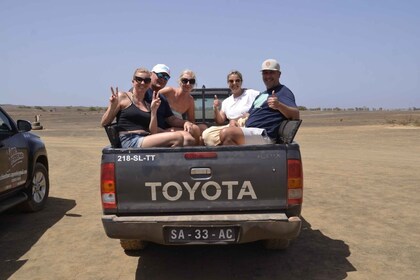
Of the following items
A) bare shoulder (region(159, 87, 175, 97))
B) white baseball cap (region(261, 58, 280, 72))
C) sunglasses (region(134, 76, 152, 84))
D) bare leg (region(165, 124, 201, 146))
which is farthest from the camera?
bare shoulder (region(159, 87, 175, 97))

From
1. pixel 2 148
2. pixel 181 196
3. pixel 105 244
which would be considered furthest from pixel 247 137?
pixel 2 148

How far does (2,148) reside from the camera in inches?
220

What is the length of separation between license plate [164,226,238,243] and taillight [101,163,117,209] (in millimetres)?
599

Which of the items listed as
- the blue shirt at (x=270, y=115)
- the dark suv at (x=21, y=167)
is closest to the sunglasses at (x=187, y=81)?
the blue shirt at (x=270, y=115)

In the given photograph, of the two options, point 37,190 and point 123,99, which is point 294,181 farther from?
point 37,190

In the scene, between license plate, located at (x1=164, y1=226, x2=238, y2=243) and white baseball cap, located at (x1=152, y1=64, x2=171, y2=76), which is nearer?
license plate, located at (x1=164, y1=226, x2=238, y2=243)

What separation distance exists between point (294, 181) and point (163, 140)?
1416 mm

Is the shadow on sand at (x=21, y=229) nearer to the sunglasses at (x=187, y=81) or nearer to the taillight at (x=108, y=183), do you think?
the taillight at (x=108, y=183)

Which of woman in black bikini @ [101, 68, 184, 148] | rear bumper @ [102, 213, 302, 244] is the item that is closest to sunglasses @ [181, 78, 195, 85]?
woman in black bikini @ [101, 68, 184, 148]

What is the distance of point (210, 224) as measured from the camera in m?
3.71

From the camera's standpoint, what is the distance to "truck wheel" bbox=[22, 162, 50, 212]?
656 centimetres

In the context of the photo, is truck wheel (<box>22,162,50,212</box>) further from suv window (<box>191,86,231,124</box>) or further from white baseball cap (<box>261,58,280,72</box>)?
white baseball cap (<box>261,58,280,72</box>)

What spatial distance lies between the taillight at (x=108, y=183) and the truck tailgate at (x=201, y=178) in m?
0.05

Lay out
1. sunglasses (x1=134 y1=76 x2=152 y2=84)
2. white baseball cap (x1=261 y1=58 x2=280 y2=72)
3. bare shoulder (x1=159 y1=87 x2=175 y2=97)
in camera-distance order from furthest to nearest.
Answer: bare shoulder (x1=159 y1=87 x2=175 y2=97) → white baseball cap (x1=261 y1=58 x2=280 y2=72) → sunglasses (x1=134 y1=76 x2=152 y2=84)
